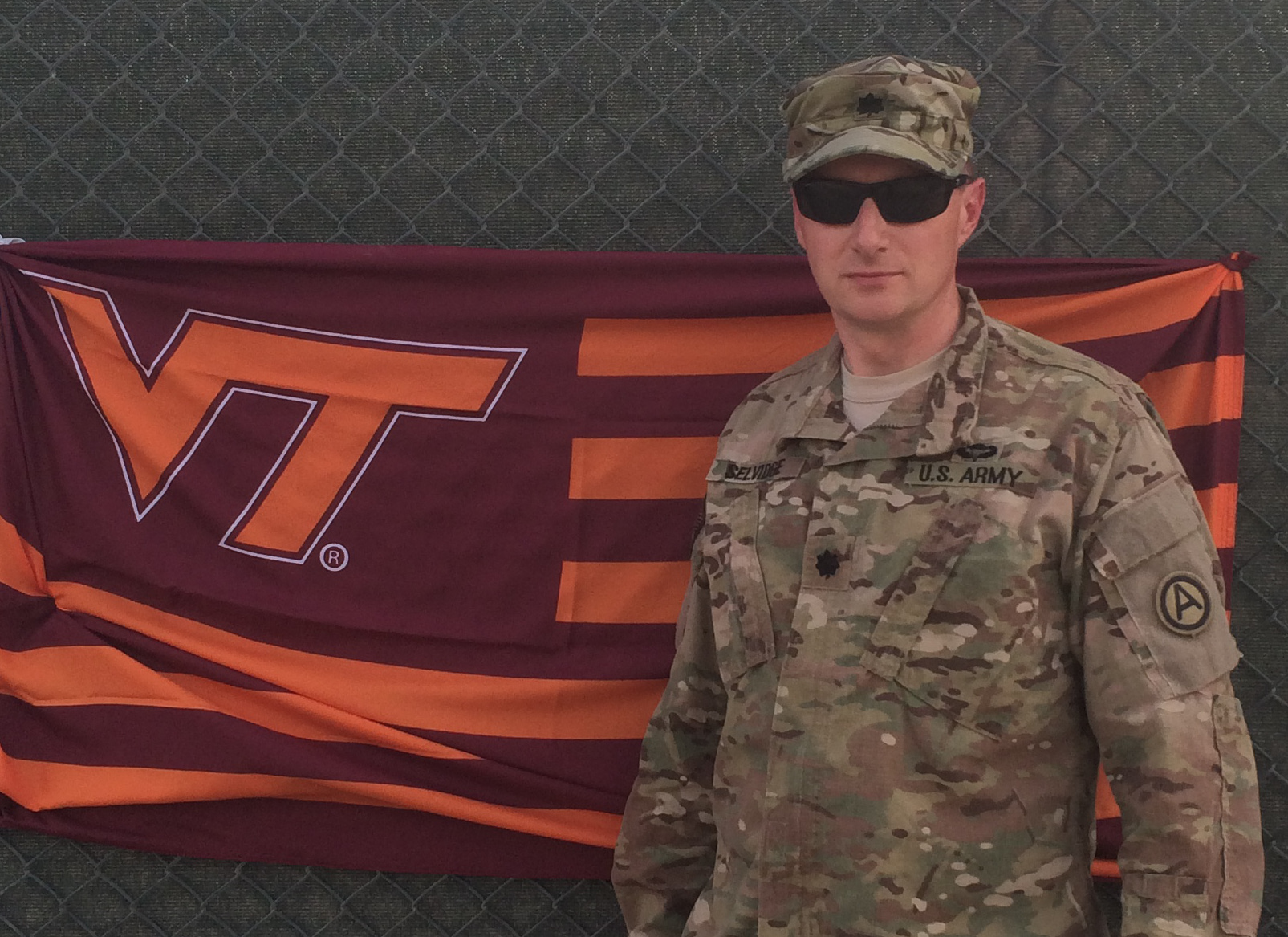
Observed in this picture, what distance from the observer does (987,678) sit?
122cm

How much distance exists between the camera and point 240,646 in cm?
185

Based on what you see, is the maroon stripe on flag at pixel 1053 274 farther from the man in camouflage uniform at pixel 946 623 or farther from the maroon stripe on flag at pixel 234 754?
the maroon stripe on flag at pixel 234 754

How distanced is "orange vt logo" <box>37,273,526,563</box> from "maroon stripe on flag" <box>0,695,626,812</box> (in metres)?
0.31

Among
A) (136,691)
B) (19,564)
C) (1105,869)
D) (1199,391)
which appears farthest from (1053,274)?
(19,564)

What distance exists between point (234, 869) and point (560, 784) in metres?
0.62

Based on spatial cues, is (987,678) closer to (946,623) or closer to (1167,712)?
(946,623)

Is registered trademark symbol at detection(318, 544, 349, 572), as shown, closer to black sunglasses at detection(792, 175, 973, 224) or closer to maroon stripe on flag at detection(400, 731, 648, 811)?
maroon stripe on flag at detection(400, 731, 648, 811)

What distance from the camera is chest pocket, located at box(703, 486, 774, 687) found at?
4.51 feet

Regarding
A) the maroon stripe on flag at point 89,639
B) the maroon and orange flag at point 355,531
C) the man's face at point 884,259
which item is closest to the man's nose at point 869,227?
the man's face at point 884,259


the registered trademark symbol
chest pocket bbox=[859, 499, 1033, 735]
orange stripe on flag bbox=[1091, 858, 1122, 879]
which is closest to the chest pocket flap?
chest pocket bbox=[859, 499, 1033, 735]

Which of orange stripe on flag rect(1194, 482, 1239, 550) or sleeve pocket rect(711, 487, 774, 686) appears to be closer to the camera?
sleeve pocket rect(711, 487, 774, 686)

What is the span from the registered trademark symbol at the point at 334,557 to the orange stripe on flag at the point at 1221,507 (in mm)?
1372

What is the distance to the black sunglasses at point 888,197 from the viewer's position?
1312 millimetres

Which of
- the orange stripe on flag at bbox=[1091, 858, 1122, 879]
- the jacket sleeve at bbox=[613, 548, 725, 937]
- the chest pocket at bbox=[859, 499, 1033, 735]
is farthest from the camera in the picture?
the orange stripe on flag at bbox=[1091, 858, 1122, 879]
